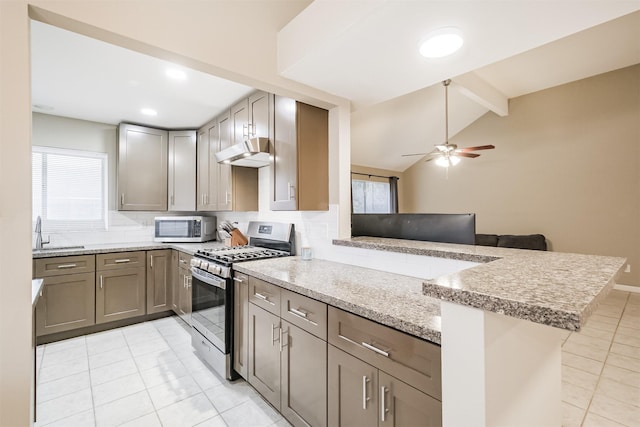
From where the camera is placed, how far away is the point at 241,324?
208cm

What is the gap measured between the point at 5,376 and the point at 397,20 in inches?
88.5

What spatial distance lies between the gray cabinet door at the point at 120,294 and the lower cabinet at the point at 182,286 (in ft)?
1.12

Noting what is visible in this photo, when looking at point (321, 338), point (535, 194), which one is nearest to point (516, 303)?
point (321, 338)

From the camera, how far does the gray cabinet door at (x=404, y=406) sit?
1.01 m

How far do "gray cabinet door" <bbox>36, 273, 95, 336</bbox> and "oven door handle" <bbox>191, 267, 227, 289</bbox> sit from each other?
1365mm

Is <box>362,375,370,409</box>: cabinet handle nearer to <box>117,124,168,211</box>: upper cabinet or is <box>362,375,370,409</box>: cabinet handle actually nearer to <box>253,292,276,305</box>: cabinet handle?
<box>253,292,276,305</box>: cabinet handle

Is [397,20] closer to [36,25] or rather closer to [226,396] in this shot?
[36,25]

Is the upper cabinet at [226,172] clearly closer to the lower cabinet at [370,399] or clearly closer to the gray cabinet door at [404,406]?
the lower cabinet at [370,399]

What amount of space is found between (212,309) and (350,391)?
1461 millimetres

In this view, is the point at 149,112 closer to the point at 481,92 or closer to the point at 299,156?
the point at 299,156

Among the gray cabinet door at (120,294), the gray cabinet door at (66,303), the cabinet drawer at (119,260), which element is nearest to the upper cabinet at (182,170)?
the cabinet drawer at (119,260)

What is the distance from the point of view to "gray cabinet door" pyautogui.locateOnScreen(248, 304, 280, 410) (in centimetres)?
176

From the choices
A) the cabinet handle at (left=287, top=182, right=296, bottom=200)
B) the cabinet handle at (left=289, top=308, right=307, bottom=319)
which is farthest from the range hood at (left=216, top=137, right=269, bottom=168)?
the cabinet handle at (left=289, top=308, right=307, bottom=319)

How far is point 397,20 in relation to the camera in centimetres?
136
